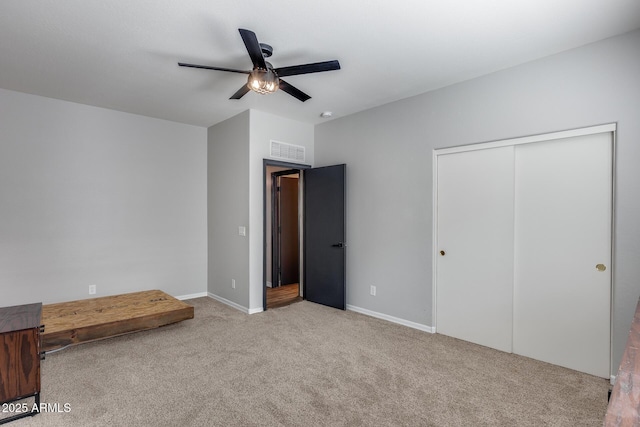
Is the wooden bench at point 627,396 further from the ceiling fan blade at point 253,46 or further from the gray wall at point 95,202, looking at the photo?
the gray wall at point 95,202

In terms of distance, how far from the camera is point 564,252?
9.09 ft

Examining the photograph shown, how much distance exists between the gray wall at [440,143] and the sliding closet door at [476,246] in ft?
0.51

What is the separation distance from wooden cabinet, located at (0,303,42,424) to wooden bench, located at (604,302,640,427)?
285 centimetres

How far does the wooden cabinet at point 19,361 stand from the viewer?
199 centimetres

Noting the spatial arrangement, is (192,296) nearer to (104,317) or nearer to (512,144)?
(104,317)

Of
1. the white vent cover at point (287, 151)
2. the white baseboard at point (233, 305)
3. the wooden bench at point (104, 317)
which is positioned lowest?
Result: the white baseboard at point (233, 305)

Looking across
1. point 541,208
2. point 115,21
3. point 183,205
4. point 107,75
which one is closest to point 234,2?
point 115,21

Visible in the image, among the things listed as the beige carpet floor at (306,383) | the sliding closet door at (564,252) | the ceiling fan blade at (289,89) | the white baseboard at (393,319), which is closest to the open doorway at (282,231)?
the white baseboard at (393,319)

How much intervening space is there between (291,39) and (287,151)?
2.19m

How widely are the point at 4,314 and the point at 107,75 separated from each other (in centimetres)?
226

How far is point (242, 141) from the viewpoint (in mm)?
4367

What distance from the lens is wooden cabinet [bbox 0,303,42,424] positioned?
1.99 metres

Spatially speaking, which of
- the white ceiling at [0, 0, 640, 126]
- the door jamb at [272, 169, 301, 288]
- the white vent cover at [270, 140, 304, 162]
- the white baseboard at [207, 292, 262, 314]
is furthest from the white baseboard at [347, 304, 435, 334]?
the white ceiling at [0, 0, 640, 126]

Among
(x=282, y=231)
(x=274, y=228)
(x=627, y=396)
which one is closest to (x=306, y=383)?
(x=627, y=396)
